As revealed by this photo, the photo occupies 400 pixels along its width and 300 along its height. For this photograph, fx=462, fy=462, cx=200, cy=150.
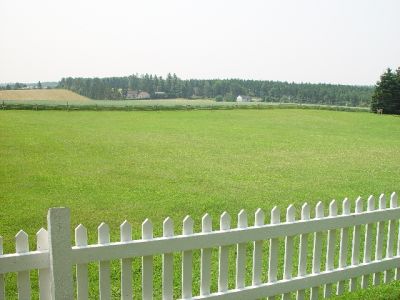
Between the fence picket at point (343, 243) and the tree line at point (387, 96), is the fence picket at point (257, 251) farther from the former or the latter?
the tree line at point (387, 96)

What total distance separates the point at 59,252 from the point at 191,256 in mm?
1286

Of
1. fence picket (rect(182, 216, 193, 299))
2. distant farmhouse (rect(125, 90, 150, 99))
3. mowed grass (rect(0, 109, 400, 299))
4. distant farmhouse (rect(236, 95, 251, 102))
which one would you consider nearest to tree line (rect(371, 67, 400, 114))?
mowed grass (rect(0, 109, 400, 299))

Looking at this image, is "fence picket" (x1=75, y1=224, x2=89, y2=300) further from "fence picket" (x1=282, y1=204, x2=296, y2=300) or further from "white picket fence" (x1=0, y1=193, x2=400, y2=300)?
"fence picket" (x1=282, y1=204, x2=296, y2=300)

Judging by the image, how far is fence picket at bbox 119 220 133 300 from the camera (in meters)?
4.10

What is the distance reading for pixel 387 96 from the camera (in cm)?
7569

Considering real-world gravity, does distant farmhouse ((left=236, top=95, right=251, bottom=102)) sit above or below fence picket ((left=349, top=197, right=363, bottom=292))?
below

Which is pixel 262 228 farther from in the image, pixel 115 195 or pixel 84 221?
pixel 115 195

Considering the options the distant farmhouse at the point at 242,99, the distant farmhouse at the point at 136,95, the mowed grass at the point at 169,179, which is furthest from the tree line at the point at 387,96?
the distant farmhouse at the point at 136,95

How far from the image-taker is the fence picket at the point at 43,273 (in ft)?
12.3

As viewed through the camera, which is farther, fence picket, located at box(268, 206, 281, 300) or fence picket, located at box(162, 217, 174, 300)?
fence picket, located at box(268, 206, 281, 300)

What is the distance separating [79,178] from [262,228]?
11048 mm

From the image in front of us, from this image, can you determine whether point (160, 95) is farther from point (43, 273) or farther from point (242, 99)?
point (43, 273)

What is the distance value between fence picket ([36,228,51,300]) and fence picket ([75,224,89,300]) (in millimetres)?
240

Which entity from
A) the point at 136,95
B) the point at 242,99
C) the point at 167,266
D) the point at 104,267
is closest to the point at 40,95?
the point at 136,95
